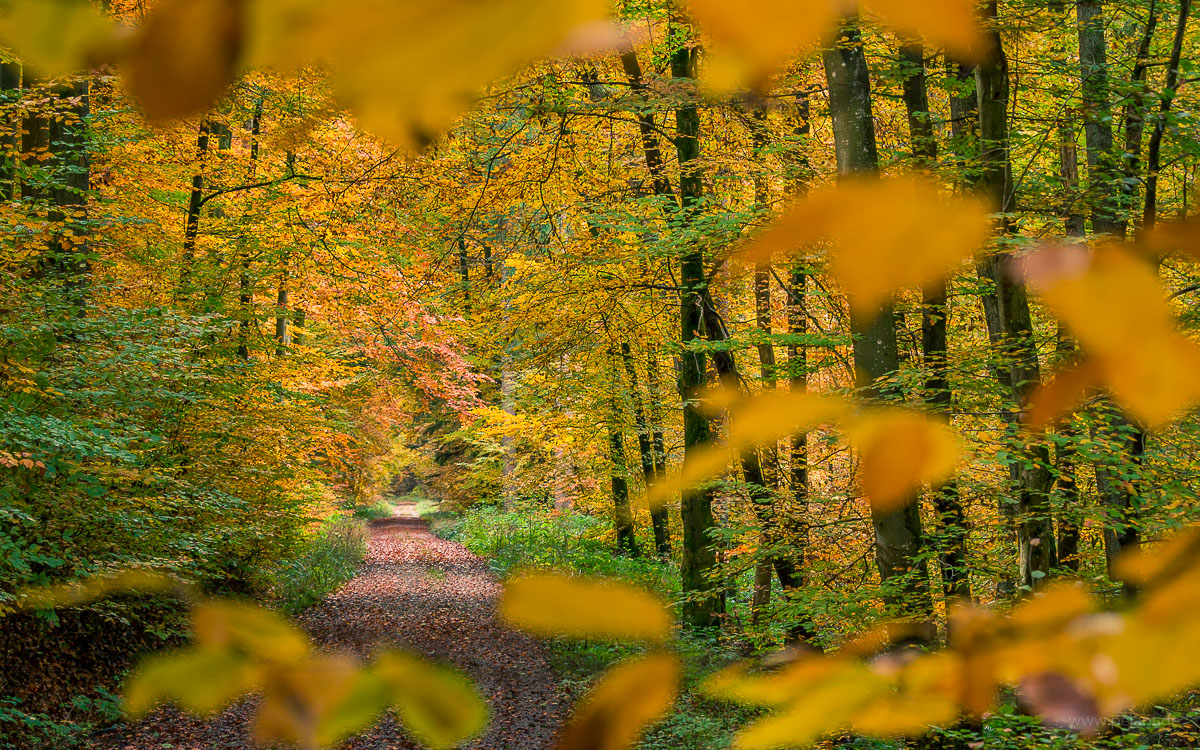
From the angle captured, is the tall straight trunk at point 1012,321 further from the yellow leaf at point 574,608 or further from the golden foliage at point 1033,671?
the yellow leaf at point 574,608

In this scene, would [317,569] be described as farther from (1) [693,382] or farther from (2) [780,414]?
(2) [780,414]

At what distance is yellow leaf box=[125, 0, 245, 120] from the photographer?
13.9 inches

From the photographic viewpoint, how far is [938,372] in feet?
16.2

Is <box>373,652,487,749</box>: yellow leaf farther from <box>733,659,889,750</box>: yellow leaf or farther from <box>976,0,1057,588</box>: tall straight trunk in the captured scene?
<box>976,0,1057,588</box>: tall straight trunk

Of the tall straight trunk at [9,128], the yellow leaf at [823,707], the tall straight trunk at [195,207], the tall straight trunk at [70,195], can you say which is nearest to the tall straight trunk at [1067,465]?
the yellow leaf at [823,707]

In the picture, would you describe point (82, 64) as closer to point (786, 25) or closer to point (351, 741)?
point (786, 25)

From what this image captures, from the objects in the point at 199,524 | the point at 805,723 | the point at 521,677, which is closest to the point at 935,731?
the point at 805,723

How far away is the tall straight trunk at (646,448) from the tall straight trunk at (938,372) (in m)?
4.80

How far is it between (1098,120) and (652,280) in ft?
20.6

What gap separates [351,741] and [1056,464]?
6654mm

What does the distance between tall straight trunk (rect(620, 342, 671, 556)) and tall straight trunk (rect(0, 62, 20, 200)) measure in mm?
7698

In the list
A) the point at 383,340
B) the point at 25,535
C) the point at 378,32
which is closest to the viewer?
the point at 378,32

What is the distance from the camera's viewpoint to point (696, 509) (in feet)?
32.8

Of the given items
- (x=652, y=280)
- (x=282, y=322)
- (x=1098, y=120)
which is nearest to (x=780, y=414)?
(x=1098, y=120)
